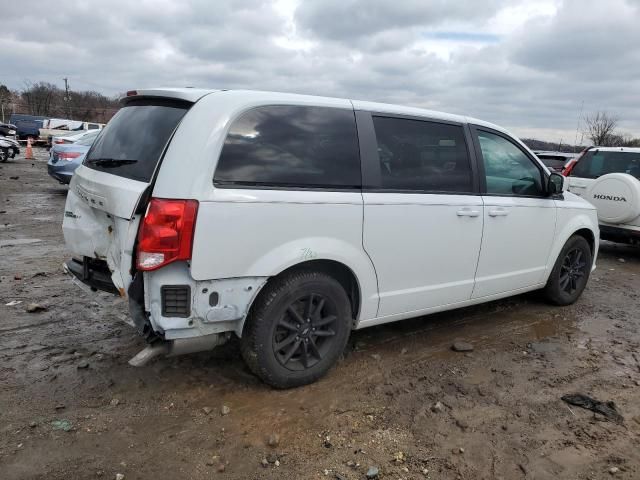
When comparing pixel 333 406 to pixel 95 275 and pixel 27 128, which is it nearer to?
pixel 95 275

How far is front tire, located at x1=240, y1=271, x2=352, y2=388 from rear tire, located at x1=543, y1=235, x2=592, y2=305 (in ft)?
9.29

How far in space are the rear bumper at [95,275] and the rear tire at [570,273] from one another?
4189 millimetres

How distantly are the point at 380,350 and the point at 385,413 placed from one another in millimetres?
972

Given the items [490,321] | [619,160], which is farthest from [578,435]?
[619,160]

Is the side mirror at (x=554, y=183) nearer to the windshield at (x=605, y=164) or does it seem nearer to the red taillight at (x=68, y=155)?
the windshield at (x=605, y=164)

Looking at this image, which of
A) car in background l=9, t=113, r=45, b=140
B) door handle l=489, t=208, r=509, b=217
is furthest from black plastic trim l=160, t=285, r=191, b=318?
car in background l=9, t=113, r=45, b=140

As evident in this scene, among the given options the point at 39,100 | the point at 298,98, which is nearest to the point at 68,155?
the point at 298,98

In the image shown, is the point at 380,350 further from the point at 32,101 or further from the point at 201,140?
the point at 32,101

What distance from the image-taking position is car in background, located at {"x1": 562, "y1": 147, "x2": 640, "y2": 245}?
25.1 ft

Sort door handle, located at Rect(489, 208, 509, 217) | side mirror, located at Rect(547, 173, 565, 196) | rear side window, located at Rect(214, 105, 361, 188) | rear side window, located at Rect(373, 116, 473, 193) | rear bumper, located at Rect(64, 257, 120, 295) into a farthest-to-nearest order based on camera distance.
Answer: side mirror, located at Rect(547, 173, 565, 196)
door handle, located at Rect(489, 208, 509, 217)
rear side window, located at Rect(373, 116, 473, 193)
rear bumper, located at Rect(64, 257, 120, 295)
rear side window, located at Rect(214, 105, 361, 188)

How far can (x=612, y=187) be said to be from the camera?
7.78 m

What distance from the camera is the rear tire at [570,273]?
5.38 metres

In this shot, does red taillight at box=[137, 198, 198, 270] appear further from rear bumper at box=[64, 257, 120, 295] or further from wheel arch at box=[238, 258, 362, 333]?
rear bumper at box=[64, 257, 120, 295]

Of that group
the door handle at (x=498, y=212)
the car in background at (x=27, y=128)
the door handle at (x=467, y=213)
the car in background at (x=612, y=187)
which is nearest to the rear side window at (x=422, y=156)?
the door handle at (x=467, y=213)
